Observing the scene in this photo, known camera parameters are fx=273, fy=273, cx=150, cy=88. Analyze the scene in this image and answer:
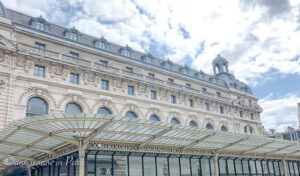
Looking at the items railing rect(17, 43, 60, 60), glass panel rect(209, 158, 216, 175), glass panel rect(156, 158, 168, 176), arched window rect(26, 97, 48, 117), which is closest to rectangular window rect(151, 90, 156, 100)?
railing rect(17, 43, 60, 60)

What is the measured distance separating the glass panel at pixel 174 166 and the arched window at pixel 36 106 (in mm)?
13354

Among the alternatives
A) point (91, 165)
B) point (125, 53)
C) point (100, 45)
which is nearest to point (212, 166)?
point (91, 165)

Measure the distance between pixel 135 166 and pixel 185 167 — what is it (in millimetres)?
4750

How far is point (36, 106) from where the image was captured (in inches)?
1009

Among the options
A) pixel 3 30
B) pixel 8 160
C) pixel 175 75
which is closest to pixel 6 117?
pixel 8 160

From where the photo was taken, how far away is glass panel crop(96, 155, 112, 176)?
15930 mm

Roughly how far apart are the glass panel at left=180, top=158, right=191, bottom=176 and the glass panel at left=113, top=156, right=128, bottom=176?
5104 mm

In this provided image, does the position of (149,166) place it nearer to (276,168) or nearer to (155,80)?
(276,168)

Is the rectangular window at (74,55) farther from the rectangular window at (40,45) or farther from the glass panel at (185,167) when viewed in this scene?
the glass panel at (185,167)

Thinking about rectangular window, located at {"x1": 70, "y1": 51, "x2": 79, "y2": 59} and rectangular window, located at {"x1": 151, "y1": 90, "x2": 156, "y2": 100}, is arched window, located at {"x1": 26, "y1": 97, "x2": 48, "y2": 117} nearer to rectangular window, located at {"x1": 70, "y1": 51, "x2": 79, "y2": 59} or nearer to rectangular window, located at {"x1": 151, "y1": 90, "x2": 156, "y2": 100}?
rectangular window, located at {"x1": 70, "y1": 51, "x2": 79, "y2": 59}

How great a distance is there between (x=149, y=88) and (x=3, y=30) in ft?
55.6

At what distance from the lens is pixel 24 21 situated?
2909 centimetres

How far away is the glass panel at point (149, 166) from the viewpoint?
1814 centimetres

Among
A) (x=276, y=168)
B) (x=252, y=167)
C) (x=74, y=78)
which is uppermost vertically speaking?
(x=74, y=78)
